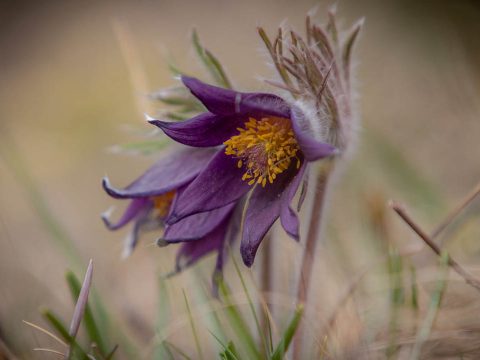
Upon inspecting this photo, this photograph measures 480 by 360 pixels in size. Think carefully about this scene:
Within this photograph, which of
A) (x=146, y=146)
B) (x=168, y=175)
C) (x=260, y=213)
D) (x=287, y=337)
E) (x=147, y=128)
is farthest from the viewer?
(x=147, y=128)

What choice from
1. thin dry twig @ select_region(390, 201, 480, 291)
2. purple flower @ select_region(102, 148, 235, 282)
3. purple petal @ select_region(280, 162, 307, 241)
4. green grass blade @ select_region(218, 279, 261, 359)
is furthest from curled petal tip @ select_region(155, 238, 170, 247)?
thin dry twig @ select_region(390, 201, 480, 291)

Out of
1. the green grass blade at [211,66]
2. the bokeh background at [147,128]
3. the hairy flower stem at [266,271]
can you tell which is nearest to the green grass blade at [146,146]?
the bokeh background at [147,128]

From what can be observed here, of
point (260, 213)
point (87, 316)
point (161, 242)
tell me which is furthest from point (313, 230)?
point (87, 316)

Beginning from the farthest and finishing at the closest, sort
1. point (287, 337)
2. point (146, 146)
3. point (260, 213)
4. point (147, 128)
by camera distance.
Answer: point (147, 128) < point (146, 146) < point (260, 213) < point (287, 337)

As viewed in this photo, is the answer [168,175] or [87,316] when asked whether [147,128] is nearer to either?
[168,175]

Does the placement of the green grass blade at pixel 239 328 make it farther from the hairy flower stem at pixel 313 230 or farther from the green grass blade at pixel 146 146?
the green grass blade at pixel 146 146

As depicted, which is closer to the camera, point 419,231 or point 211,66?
point 419,231

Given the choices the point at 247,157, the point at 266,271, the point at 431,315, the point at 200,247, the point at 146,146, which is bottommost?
the point at 431,315
